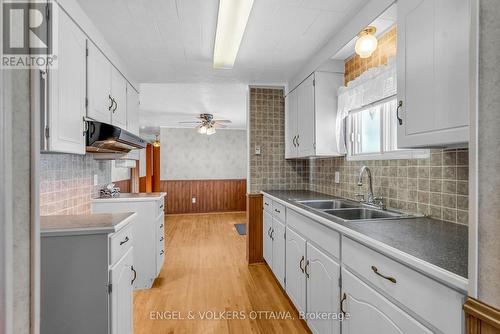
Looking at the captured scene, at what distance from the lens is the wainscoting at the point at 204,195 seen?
22.2ft

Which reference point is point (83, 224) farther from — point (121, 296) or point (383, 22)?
point (383, 22)

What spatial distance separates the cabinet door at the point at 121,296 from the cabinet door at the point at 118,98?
4.42 ft

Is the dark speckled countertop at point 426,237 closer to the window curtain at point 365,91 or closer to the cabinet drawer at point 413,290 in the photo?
the cabinet drawer at point 413,290

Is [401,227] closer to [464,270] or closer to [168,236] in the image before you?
[464,270]

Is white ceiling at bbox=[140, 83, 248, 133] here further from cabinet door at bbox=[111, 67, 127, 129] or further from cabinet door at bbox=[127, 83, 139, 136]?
cabinet door at bbox=[111, 67, 127, 129]

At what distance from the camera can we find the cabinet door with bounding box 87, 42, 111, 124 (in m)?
1.90

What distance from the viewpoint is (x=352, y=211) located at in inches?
81.2

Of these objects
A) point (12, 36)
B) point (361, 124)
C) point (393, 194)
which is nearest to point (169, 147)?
point (361, 124)

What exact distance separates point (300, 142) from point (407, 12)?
1.75 m

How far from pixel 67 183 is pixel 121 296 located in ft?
3.62

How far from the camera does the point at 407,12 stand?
1294 mm

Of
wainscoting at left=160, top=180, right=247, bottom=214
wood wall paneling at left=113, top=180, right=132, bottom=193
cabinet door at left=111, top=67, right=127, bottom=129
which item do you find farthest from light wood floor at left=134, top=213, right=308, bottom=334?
wainscoting at left=160, top=180, right=247, bottom=214

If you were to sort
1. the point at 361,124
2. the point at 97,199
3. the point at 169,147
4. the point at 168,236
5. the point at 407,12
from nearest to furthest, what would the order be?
the point at 407,12 → the point at 361,124 → the point at 97,199 → the point at 168,236 → the point at 169,147

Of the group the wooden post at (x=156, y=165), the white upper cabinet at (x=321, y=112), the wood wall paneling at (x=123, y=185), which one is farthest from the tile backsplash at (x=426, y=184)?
the wooden post at (x=156, y=165)
